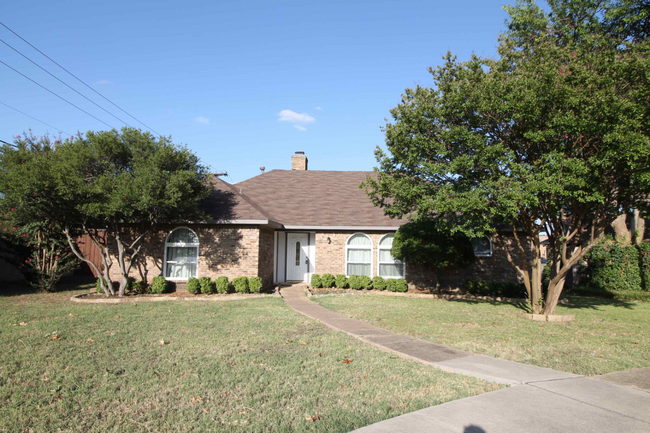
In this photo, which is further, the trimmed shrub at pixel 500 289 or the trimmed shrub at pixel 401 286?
the trimmed shrub at pixel 401 286

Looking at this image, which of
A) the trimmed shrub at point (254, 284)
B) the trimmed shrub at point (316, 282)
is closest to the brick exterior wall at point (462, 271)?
the trimmed shrub at point (316, 282)

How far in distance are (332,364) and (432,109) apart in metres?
7.36

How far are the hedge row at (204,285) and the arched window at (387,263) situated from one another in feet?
17.8

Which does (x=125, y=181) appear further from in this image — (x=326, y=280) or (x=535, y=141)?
(x=535, y=141)

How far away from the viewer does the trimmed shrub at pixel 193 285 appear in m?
14.5

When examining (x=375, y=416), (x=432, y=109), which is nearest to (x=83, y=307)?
(x=375, y=416)

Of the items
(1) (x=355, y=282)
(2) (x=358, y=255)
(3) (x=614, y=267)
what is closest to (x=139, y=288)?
(1) (x=355, y=282)

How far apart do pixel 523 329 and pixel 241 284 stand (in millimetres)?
8871

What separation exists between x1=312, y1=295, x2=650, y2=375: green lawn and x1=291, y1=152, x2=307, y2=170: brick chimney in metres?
11.8

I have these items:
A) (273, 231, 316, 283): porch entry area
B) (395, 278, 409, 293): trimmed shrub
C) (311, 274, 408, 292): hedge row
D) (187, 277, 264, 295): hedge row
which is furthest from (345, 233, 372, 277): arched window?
(187, 277, 264, 295): hedge row

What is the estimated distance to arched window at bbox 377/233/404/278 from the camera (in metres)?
17.5

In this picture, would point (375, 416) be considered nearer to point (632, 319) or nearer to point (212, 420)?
point (212, 420)

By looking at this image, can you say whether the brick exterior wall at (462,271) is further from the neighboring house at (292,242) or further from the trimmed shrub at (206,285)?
the trimmed shrub at (206,285)

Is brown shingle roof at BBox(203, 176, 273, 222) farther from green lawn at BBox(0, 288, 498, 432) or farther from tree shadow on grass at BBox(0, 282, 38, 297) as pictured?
tree shadow on grass at BBox(0, 282, 38, 297)
